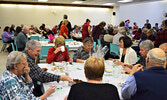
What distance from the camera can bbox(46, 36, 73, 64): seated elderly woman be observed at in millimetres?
3240

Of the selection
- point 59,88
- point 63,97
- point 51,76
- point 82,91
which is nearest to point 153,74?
point 82,91

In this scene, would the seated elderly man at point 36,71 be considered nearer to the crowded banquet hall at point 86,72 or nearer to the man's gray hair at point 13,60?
the crowded banquet hall at point 86,72

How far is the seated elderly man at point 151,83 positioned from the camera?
1457 mm

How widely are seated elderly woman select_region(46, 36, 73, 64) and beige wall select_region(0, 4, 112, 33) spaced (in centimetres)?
1134

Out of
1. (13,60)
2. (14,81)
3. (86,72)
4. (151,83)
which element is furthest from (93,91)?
(13,60)

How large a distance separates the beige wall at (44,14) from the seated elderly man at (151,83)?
1326 cm

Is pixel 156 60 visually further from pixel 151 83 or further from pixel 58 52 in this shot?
pixel 58 52

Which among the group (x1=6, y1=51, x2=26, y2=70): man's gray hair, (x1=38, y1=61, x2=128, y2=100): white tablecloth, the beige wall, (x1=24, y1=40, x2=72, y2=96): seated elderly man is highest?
the beige wall

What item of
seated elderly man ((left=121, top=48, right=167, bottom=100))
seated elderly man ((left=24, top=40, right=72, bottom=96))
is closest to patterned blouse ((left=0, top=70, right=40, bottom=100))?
seated elderly man ((left=24, top=40, right=72, bottom=96))

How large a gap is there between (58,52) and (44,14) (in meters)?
11.4

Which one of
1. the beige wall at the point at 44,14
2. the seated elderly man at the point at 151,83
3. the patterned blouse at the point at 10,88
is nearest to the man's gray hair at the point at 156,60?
the seated elderly man at the point at 151,83

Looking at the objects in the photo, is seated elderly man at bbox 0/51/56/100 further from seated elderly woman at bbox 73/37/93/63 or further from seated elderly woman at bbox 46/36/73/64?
seated elderly woman at bbox 73/37/93/63

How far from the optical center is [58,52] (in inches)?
132

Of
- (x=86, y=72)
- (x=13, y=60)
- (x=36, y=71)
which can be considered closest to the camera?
(x=86, y=72)
